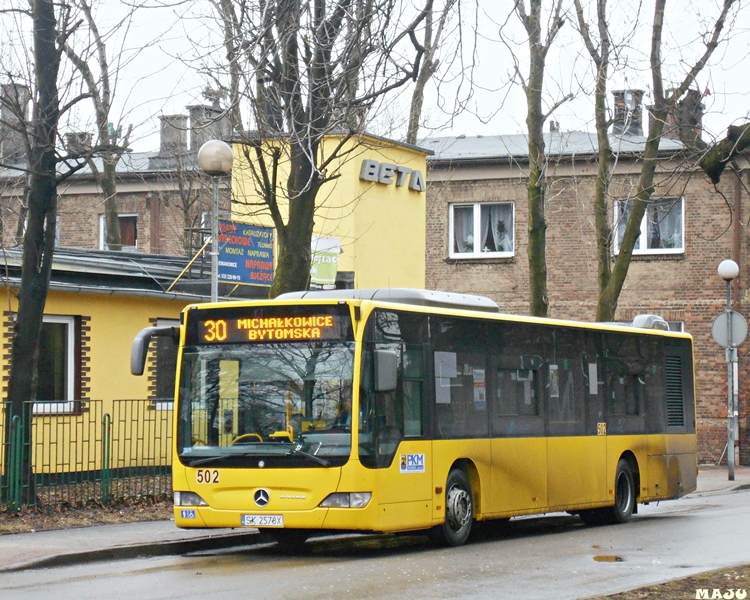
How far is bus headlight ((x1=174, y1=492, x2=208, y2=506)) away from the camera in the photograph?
1274 centimetres

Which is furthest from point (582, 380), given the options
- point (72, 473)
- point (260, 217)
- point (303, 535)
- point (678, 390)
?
point (260, 217)

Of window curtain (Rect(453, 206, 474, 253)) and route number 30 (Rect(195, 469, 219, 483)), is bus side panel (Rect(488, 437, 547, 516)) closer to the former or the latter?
route number 30 (Rect(195, 469, 219, 483))

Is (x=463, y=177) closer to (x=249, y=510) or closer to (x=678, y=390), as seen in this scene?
(x=678, y=390)

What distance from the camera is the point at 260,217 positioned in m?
25.5

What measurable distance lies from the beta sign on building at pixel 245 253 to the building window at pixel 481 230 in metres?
16.8

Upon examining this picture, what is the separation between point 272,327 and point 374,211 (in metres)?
13.0

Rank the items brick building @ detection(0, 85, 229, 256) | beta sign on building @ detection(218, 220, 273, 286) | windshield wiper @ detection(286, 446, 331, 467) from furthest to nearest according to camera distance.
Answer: brick building @ detection(0, 85, 229, 256) → beta sign on building @ detection(218, 220, 273, 286) → windshield wiper @ detection(286, 446, 331, 467)

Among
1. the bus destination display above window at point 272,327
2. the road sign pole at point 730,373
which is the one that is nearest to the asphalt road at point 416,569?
the bus destination display above window at point 272,327

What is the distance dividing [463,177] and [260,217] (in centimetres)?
955

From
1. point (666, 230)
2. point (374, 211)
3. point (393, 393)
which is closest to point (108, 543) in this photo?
point (393, 393)

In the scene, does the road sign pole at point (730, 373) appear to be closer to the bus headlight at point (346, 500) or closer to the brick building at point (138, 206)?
the brick building at point (138, 206)

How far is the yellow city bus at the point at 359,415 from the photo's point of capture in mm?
12297

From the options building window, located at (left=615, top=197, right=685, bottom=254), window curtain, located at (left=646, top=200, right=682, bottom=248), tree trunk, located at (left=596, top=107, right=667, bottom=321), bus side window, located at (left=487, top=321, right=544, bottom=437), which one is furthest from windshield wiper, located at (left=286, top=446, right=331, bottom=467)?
window curtain, located at (left=646, top=200, right=682, bottom=248)

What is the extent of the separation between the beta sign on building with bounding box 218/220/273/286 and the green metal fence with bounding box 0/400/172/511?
258 cm
